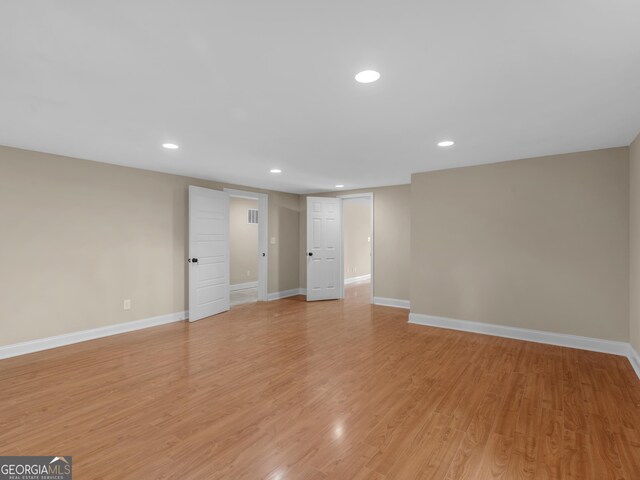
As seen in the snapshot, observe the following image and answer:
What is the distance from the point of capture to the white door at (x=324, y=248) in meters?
6.75

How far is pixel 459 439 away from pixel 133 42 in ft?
10.2

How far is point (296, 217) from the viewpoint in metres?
7.59

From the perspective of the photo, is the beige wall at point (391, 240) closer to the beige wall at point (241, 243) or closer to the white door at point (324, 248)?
the white door at point (324, 248)

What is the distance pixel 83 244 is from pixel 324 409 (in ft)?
12.4

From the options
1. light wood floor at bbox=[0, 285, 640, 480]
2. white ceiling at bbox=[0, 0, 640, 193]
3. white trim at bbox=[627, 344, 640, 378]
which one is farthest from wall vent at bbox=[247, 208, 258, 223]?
white trim at bbox=[627, 344, 640, 378]

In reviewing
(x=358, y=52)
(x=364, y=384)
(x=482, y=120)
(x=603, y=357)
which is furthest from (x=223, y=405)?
(x=603, y=357)

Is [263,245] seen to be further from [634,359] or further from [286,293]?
[634,359]

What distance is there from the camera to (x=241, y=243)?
8102mm

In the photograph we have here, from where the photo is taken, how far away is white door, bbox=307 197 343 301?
675 centimetres

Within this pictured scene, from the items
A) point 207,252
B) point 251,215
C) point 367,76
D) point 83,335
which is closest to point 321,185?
point 207,252

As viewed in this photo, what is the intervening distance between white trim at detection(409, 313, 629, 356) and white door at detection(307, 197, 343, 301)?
2267 mm

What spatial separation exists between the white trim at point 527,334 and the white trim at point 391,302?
114 centimetres
